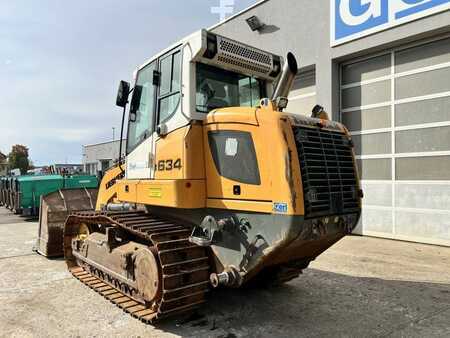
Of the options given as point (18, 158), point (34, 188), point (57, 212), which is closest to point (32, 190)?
point (34, 188)

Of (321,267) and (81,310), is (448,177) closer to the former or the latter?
(321,267)

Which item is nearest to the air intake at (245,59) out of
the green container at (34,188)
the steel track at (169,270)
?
the steel track at (169,270)

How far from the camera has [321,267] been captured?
23.2 ft

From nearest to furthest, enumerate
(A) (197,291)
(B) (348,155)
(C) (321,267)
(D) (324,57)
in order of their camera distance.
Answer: (A) (197,291), (B) (348,155), (C) (321,267), (D) (324,57)

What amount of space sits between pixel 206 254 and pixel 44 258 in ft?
16.0

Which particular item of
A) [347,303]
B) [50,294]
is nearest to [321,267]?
[347,303]

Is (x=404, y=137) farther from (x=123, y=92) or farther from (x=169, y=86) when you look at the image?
(x=123, y=92)

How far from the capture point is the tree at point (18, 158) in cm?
5325

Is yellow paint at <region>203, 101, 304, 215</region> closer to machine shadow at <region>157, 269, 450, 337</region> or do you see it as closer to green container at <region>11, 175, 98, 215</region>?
machine shadow at <region>157, 269, 450, 337</region>

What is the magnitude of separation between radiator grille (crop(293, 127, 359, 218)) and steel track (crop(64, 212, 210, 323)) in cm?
133

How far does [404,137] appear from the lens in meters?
9.84

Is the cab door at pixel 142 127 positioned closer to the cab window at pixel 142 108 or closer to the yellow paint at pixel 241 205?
the cab window at pixel 142 108

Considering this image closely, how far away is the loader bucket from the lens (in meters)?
7.95

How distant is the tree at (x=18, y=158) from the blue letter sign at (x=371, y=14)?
1959 inches
